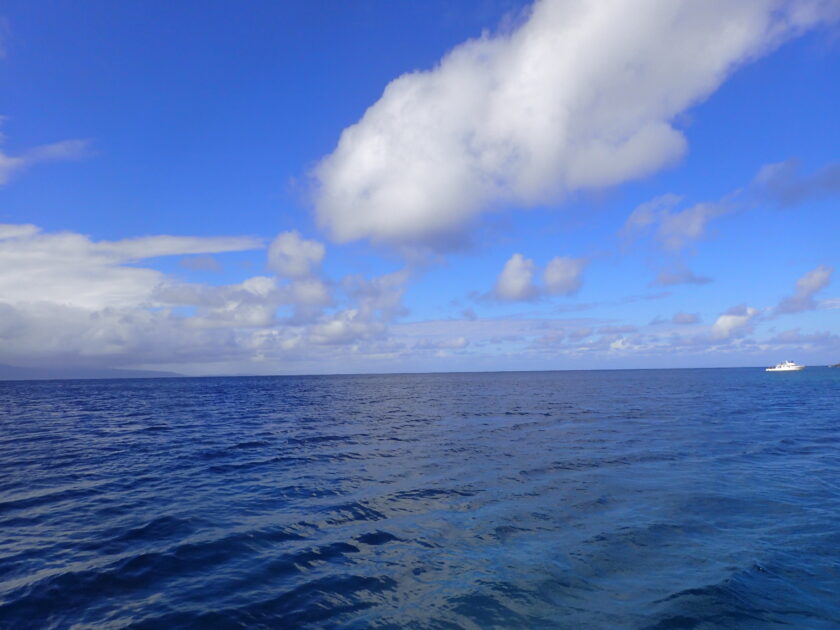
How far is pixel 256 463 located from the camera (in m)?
28.9

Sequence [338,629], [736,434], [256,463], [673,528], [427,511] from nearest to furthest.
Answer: [338,629]
[673,528]
[427,511]
[256,463]
[736,434]

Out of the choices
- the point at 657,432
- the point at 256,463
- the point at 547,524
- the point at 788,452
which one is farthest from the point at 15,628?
the point at 657,432

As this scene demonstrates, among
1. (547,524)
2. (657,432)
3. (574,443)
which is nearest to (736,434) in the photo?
(657,432)

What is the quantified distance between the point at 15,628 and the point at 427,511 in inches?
494

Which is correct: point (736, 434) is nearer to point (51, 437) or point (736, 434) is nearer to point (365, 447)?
point (365, 447)

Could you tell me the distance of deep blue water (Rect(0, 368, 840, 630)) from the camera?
11.4 m

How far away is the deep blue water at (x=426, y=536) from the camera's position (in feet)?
37.4

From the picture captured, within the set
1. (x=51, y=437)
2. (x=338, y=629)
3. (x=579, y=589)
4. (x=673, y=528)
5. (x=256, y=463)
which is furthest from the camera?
(x=51, y=437)

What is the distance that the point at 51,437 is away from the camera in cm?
4153

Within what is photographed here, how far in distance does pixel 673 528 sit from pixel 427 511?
887 cm

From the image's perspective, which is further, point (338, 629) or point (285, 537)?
point (285, 537)

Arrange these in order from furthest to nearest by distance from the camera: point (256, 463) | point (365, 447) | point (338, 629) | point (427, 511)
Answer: point (365, 447)
point (256, 463)
point (427, 511)
point (338, 629)

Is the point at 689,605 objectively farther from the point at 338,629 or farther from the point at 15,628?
the point at 15,628

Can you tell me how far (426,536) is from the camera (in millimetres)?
16141
